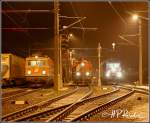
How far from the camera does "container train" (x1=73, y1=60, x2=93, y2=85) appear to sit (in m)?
56.3

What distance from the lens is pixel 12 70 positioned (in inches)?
1686

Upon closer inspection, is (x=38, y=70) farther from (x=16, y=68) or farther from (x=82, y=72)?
(x=82, y=72)

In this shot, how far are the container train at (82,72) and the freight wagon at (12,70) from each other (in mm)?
8783

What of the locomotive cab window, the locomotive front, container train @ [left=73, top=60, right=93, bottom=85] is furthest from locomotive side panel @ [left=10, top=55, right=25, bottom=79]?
container train @ [left=73, top=60, right=93, bottom=85]

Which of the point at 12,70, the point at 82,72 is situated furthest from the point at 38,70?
the point at 82,72

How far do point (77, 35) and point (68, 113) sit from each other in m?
47.0

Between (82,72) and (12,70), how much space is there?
15028 mm

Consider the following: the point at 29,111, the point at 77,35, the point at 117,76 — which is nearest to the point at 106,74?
the point at 117,76

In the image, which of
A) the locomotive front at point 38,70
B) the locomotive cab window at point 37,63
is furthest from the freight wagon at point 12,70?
the locomotive cab window at point 37,63

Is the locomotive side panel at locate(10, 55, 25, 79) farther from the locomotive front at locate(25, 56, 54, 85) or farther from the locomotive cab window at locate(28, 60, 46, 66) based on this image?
the locomotive cab window at locate(28, 60, 46, 66)

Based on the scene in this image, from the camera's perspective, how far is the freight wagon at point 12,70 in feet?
136

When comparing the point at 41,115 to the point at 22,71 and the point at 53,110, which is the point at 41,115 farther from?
the point at 22,71

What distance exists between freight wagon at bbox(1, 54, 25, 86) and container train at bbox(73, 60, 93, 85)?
878 centimetres

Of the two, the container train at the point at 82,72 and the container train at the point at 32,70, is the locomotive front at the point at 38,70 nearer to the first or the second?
the container train at the point at 32,70
